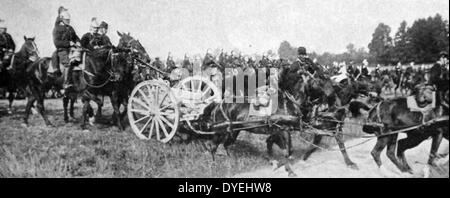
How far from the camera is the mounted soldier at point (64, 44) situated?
27.6ft

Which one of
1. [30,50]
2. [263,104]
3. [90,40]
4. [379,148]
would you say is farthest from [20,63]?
[379,148]

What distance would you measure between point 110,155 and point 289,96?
135 inches

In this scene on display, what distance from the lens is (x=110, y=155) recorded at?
6.79 m

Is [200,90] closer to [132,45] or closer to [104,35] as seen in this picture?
[132,45]

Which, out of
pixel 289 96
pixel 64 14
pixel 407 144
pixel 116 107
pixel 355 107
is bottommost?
pixel 407 144

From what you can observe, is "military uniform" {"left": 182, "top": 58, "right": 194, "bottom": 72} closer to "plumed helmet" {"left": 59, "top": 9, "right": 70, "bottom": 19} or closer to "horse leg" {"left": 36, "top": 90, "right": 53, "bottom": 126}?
"plumed helmet" {"left": 59, "top": 9, "right": 70, "bottom": 19}

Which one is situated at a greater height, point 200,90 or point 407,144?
point 200,90

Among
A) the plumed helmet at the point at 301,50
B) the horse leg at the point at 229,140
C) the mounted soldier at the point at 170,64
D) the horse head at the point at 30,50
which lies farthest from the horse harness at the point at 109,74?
the plumed helmet at the point at 301,50

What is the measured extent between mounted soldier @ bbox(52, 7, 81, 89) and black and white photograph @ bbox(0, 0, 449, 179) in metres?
0.03

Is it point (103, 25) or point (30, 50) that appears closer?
point (103, 25)

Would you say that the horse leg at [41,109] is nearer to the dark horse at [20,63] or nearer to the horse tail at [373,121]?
the dark horse at [20,63]

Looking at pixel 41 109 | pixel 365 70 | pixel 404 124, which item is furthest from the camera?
pixel 365 70

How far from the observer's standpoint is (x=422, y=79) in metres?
5.97

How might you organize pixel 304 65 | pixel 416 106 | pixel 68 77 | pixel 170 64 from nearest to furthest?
1. pixel 416 106
2. pixel 304 65
3. pixel 68 77
4. pixel 170 64
